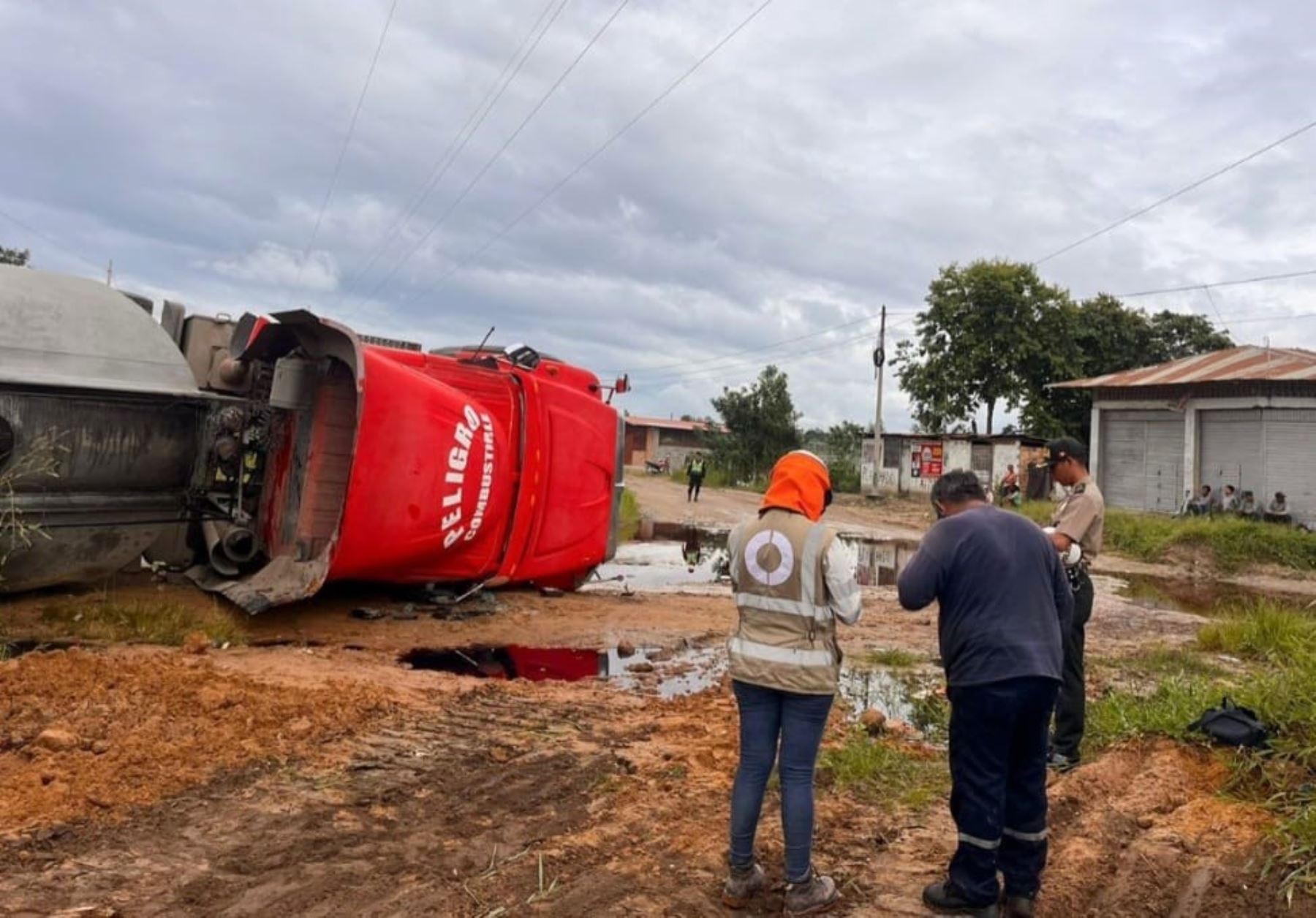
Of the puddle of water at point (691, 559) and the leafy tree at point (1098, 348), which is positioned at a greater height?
the leafy tree at point (1098, 348)

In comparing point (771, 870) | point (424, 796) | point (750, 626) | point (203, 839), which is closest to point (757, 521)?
point (750, 626)

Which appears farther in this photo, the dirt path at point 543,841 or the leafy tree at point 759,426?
the leafy tree at point 759,426

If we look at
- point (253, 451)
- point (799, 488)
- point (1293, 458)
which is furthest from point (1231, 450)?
point (799, 488)

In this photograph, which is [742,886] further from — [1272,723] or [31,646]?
[31,646]

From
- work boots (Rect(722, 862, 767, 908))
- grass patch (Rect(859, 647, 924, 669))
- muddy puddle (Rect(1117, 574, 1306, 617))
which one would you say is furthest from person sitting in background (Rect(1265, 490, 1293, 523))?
work boots (Rect(722, 862, 767, 908))

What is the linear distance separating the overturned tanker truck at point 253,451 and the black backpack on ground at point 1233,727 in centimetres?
497

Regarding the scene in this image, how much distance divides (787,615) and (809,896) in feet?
2.92

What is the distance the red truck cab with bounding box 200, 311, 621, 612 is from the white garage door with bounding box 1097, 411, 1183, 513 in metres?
17.2

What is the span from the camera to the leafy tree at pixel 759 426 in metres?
36.9

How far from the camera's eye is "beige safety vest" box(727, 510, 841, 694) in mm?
2910

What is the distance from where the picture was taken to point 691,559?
1341 centimetres

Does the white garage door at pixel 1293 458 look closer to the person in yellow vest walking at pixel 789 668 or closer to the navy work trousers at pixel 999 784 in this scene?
the navy work trousers at pixel 999 784

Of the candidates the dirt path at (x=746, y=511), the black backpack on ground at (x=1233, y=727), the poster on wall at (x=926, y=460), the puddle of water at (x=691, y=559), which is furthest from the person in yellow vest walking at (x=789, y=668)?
the poster on wall at (x=926, y=460)

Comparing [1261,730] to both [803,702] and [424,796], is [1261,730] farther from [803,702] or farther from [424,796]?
[424,796]
